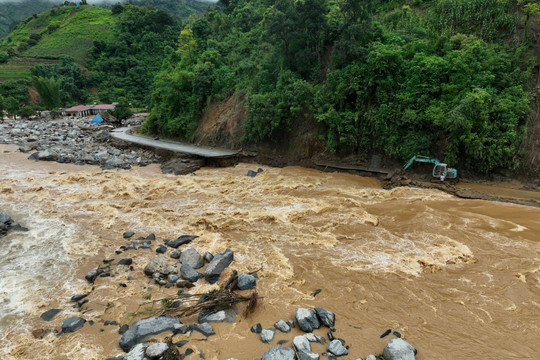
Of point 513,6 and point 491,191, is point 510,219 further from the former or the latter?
point 513,6

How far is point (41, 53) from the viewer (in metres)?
77.7

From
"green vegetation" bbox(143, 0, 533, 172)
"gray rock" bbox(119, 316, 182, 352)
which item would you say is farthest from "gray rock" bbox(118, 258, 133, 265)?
"green vegetation" bbox(143, 0, 533, 172)

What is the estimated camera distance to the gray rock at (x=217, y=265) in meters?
7.78

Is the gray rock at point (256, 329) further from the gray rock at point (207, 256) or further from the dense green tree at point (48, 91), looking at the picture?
the dense green tree at point (48, 91)

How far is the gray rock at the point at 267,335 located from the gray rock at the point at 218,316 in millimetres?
815

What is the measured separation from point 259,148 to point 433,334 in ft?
56.4

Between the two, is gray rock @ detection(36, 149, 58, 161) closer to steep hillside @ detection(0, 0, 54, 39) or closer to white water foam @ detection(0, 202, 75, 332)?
white water foam @ detection(0, 202, 75, 332)

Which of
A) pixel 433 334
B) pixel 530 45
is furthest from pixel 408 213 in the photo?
pixel 530 45

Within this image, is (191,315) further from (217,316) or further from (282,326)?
(282,326)

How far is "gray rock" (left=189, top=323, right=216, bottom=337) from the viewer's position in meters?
5.93

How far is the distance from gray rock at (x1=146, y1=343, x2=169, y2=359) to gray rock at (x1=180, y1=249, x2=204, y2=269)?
10.1 feet

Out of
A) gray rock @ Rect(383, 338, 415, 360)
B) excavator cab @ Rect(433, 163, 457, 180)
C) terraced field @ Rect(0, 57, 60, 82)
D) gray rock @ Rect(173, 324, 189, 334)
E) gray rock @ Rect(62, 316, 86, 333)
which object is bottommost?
gray rock @ Rect(62, 316, 86, 333)

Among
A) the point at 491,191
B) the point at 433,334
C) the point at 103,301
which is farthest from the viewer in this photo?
the point at 491,191

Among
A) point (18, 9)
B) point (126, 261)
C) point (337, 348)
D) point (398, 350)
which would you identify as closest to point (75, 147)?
point (126, 261)
